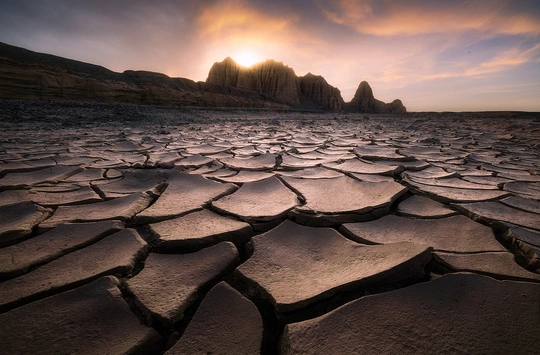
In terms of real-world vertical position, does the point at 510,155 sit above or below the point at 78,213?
above

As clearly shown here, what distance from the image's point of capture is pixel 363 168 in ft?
5.74

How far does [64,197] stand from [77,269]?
0.72 m

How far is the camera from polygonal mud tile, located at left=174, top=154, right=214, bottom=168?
6.16 feet

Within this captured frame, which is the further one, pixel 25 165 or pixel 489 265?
pixel 25 165

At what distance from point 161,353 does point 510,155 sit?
339 cm

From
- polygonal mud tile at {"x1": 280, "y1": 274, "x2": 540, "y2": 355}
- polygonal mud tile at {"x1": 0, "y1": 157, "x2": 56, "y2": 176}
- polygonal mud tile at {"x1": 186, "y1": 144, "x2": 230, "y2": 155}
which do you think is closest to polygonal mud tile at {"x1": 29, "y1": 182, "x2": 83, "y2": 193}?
polygonal mud tile at {"x1": 0, "y1": 157, "x2": 56, "y2": 176}

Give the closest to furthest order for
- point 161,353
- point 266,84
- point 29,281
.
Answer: point 161,353 < point 29,281 < point 266,84

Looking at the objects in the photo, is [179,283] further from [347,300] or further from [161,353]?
[347,300]

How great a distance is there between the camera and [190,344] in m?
0.49

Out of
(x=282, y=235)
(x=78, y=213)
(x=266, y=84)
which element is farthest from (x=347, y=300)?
(x=266, y=84)

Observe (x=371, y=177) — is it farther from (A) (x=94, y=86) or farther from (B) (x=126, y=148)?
(A) (x=94, y=86)

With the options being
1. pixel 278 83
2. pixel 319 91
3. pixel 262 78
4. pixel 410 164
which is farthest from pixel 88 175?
pixel 319 91

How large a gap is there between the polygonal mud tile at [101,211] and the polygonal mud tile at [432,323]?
34.1 inches

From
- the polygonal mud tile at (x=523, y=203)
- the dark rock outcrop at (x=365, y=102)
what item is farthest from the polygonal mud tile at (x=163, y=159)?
the dark rock outcrop at (x=365, y=102)
